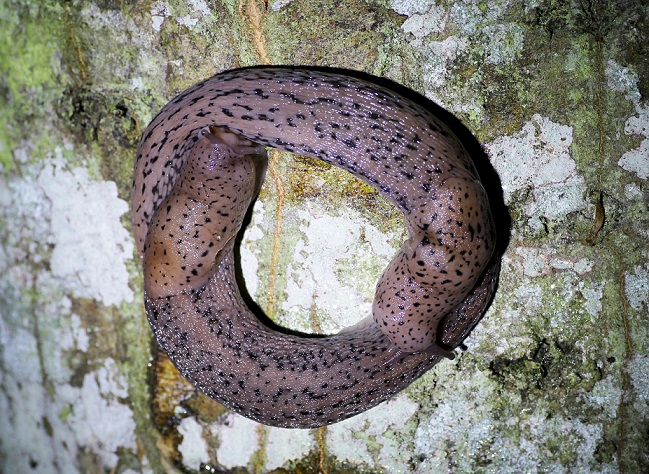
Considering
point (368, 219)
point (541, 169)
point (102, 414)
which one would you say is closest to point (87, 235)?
point (102, 414)

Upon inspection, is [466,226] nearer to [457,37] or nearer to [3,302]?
[457,37]

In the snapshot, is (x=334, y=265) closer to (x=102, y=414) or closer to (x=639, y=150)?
(x=639, y=150)

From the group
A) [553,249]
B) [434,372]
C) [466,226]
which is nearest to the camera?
[466,226]

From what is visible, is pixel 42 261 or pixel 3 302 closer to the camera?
pixel 42 261

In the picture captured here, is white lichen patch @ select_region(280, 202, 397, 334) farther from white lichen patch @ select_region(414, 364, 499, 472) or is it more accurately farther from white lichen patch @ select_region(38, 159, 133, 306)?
white lichen patch @ select_region(38, 159, 133, 306)

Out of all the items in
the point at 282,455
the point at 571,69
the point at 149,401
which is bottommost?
the point at 282,455

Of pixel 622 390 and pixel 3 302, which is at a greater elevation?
pixel 3 302

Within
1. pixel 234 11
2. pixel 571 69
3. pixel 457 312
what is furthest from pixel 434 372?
pixel 234 11
